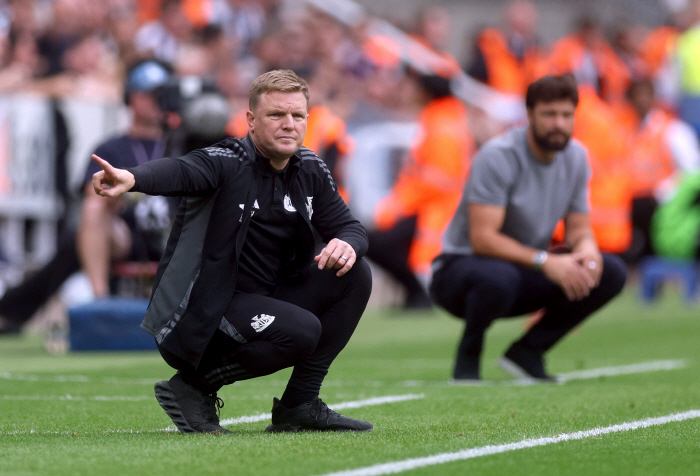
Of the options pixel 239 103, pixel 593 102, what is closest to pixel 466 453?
pixel 239 103

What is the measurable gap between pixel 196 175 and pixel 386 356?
448 centimetres

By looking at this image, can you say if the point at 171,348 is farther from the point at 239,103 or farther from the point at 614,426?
the point at 239,103

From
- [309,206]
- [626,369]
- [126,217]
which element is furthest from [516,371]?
[126,217]

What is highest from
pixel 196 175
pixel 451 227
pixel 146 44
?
pixel 146 44

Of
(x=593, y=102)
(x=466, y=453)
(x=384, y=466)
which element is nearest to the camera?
(x=384, y=466)

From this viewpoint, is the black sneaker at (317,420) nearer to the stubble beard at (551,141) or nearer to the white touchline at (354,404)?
the white touchline at (354,404)

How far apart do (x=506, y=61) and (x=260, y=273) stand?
45.4 ft

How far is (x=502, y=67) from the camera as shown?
59.5 feet

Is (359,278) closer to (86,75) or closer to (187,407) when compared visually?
(187,407)

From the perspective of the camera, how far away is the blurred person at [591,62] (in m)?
18.7

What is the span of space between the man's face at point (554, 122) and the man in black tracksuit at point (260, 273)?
2.19 m

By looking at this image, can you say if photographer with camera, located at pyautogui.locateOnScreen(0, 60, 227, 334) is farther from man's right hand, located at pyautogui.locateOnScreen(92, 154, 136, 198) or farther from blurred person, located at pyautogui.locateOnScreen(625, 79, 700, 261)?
blurred person, located at pyautogui.locateOnScreen(625, 79, 700, 261)

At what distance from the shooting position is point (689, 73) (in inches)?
698

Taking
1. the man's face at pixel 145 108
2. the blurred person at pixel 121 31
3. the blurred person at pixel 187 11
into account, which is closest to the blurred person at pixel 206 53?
the blurred person at pixel 187 11
